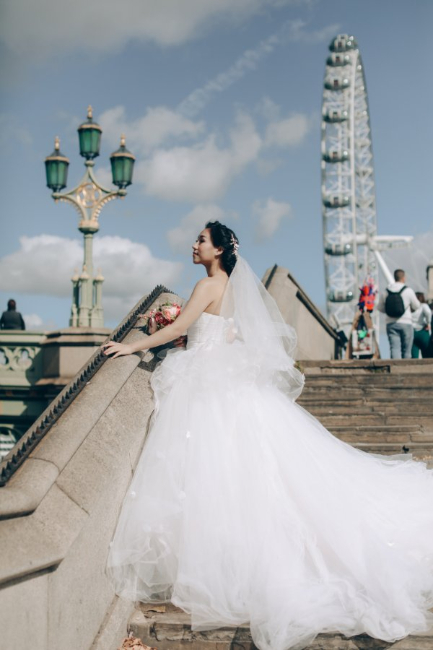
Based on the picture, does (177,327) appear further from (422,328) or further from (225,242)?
(422,328)

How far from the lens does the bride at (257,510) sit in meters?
3.51

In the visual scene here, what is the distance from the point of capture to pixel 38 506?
313 cm

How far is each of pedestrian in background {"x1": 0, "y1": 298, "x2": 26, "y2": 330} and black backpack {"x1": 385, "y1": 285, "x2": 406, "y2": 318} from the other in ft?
26.1

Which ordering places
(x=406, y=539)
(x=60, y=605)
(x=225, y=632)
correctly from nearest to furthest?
(x=60, y=605)
(x=225, y=632)
(x=406, y=539)

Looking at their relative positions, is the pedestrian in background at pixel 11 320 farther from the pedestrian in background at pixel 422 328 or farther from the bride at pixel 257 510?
the bride at pixel 257 510

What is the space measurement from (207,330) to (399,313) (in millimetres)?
8366

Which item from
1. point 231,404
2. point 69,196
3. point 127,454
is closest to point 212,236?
point 231,404

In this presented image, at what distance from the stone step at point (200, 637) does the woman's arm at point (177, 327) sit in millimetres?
1389

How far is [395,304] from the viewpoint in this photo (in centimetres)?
1234

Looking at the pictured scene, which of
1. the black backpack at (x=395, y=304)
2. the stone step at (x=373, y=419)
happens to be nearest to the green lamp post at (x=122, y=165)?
the black backpack at (x=395, y=304)

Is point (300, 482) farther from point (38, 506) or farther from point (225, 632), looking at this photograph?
point (38, 506)

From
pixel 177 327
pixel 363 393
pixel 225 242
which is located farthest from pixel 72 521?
pixel 363 393

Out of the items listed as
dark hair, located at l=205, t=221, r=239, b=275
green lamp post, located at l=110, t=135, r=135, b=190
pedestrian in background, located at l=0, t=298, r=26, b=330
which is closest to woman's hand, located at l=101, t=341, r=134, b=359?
dark hair, located at l=205, t=221, r=239, b=275

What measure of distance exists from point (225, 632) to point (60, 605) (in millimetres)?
817
